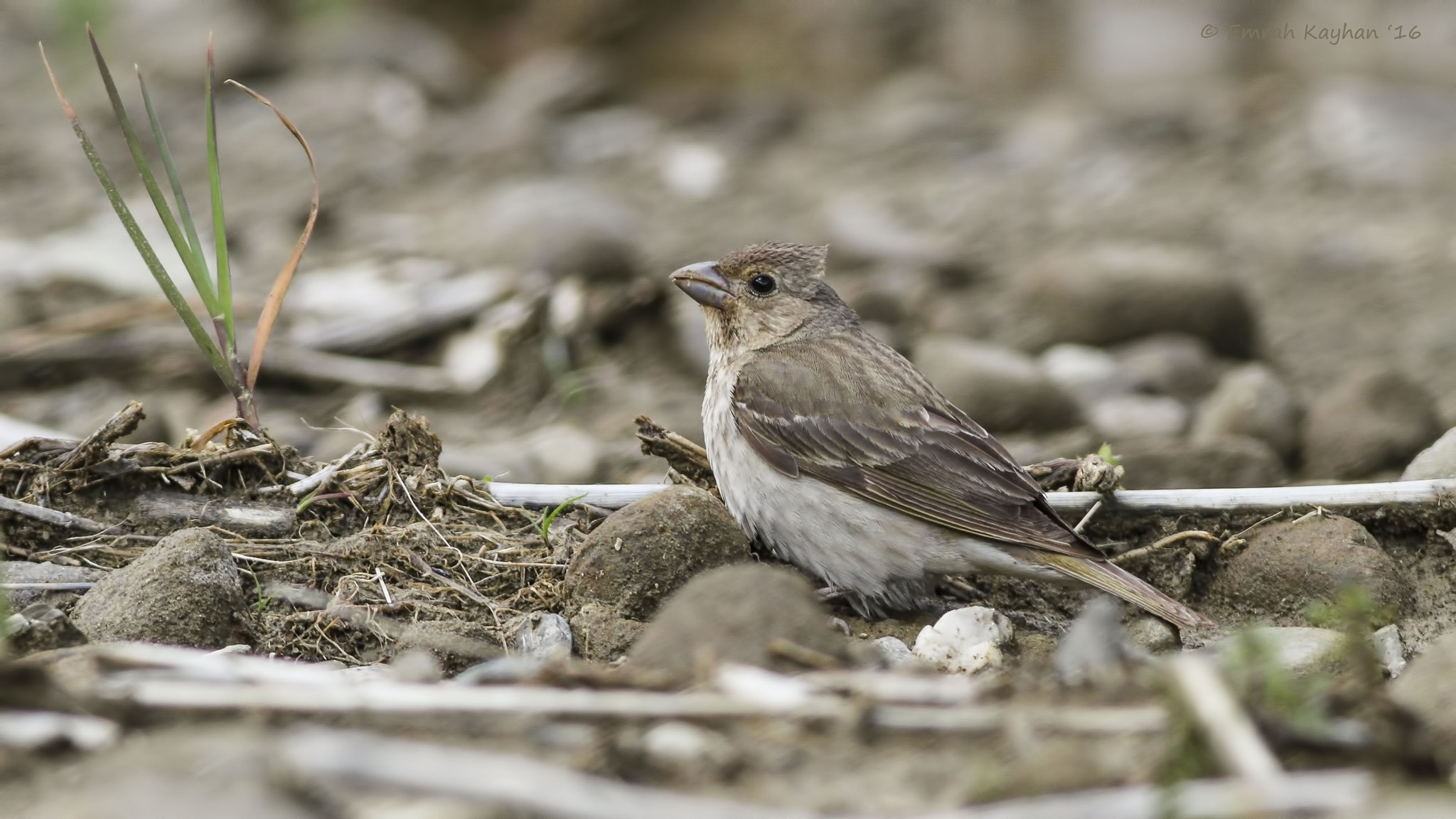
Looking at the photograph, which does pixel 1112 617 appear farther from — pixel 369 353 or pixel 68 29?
pixel 68 29

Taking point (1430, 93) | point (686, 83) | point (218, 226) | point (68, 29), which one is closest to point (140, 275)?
point (68, 29)

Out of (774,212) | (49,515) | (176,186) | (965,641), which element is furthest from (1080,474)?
(774,212)

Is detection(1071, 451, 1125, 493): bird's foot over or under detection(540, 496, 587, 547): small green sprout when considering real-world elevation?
under

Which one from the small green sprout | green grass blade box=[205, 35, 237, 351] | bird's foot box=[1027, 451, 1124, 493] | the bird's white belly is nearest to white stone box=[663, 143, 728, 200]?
the bird's white belly

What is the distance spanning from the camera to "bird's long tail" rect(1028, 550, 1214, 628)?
173 inches

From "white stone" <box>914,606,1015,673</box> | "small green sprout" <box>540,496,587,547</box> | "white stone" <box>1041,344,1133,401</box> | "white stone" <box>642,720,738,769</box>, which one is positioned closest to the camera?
"white stone" <box>642,720,738,769</box>

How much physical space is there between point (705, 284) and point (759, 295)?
Answer: 0.75ft

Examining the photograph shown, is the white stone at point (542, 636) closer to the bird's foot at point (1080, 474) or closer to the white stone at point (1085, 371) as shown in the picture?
the bird's foot at point (1080, 474)

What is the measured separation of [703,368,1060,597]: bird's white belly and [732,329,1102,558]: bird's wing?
2.0 inches

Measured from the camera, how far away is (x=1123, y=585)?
14.9ft

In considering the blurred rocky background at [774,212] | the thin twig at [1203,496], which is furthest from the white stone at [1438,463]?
the thin twig at [1203,496]

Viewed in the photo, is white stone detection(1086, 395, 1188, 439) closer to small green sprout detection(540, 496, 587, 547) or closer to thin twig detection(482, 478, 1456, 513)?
thin twig detection(482, 478, 1456, 513)

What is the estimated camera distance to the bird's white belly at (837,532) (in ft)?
16.5

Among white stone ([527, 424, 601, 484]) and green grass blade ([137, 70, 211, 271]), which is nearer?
green grass blade ([137, 70, 211, 271])
